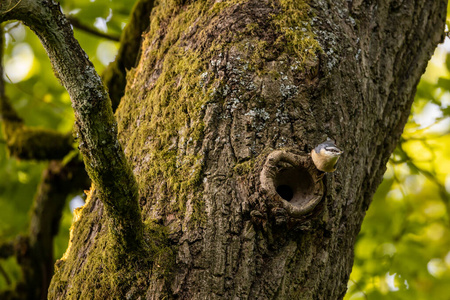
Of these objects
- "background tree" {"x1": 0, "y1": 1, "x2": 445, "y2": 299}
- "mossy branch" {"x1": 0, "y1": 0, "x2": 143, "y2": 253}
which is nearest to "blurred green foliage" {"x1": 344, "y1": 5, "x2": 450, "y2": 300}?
"background tree" {"x1": 0, "y1": 1, "x2": 445, "y2": 299}

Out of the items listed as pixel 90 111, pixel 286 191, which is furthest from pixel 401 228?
pixel 90 111

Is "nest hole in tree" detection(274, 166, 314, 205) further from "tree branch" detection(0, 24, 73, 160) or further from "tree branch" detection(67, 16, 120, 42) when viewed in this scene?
"tree branch" detection(67, 16, 120, 42)

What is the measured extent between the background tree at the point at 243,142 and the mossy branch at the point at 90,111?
86mm

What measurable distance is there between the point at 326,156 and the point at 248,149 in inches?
12.0

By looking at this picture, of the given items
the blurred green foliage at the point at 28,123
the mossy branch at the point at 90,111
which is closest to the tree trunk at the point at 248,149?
the mossy branch at the point at 90,111

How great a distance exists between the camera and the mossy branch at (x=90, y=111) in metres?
1.23

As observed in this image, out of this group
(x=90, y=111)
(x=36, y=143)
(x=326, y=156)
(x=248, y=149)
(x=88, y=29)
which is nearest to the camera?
(x=90, y=111)

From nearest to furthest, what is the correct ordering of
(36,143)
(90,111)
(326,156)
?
(90,111), (326,156), (36,143)

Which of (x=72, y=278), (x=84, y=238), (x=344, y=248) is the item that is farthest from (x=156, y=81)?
(x=344, y=248)

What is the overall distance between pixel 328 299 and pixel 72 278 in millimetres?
1017

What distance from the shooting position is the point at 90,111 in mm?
1312

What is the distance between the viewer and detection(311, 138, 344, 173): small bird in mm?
1494

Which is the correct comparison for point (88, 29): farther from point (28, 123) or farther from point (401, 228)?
point (401, 228)

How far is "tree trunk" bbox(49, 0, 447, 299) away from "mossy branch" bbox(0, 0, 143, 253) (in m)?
0.21
